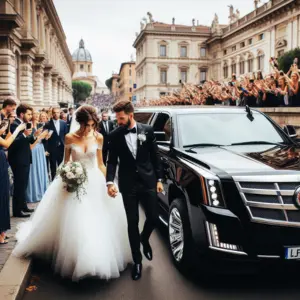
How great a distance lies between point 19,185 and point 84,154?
7.54ft

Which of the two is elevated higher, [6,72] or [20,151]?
[6,72]

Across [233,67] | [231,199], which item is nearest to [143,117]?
[231,199]

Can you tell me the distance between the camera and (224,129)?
19.0ft

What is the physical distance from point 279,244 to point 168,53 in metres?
84.2

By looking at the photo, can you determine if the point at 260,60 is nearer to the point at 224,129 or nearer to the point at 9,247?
the point at 224,129

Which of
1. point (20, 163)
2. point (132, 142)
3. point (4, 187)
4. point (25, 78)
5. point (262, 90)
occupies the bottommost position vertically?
point (4, 187)

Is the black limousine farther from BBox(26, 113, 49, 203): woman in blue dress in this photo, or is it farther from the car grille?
BBox(26, 113, 49, 203): woman in blue dress

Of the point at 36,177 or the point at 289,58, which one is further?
the point at 289,58

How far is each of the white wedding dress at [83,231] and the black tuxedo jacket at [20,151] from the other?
1.90m

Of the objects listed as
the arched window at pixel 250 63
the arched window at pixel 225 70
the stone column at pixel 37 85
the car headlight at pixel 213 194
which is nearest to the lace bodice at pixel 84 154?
the car headlight at pixel 213 194

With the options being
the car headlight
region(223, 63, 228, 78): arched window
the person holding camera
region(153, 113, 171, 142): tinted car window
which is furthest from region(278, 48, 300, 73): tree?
the car headlight

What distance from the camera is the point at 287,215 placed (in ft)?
12.7

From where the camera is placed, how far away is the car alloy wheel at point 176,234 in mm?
4629

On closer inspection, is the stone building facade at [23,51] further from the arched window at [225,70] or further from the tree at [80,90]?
the tree at [80,90]
